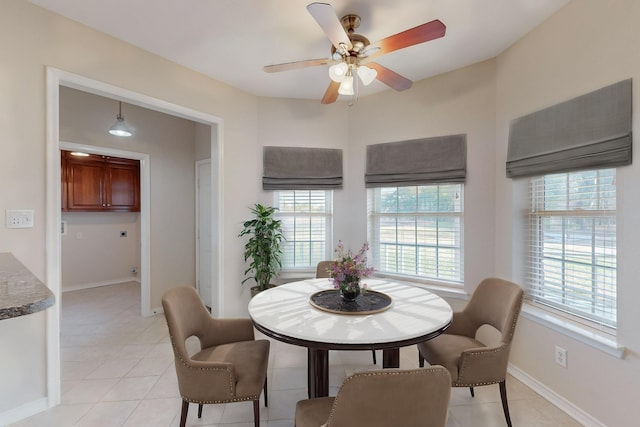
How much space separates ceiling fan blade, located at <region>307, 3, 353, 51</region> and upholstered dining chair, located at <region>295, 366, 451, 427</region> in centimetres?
162

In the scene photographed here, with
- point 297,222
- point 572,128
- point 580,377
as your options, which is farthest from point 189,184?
point 580,377

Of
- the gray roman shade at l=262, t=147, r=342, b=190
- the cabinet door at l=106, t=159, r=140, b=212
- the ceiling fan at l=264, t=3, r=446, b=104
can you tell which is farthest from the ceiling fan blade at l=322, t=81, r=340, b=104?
the cabinet door at l=106, t=159, r=140, b=212

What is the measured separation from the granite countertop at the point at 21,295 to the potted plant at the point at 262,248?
206 centimetres

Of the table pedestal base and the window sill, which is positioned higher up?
the window sill

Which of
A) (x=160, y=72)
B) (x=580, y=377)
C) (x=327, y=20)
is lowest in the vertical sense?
(x=580, y=377)

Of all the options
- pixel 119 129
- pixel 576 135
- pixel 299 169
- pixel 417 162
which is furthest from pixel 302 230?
pixel 576 135

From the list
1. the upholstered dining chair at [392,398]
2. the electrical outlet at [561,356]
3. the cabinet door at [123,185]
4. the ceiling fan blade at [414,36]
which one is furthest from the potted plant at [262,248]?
the cabinet door at [123,185]

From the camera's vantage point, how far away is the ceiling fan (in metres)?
1.54

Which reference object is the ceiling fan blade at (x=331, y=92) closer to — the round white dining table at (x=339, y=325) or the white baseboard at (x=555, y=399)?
the round white dining table at (x=339, y=325)

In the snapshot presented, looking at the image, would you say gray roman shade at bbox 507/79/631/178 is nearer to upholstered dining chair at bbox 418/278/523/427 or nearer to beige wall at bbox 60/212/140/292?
upholstered dining chair at bbox 418/278/523/427

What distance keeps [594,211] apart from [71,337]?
4.94 m

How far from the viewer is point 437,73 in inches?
117

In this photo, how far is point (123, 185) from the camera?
17.9 feet

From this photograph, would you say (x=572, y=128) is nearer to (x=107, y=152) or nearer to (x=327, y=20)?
(x=327, y=20)
